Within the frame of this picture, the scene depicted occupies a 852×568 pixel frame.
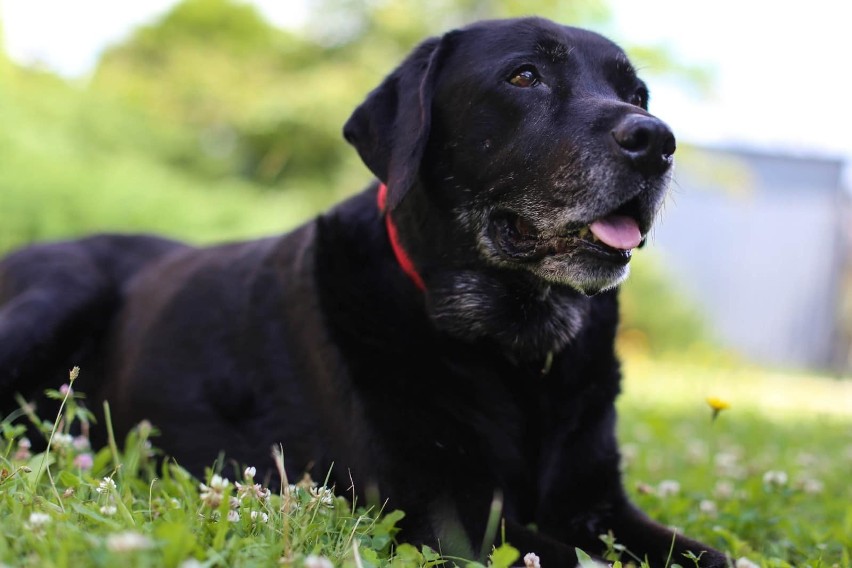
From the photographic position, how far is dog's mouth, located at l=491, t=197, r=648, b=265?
240cm

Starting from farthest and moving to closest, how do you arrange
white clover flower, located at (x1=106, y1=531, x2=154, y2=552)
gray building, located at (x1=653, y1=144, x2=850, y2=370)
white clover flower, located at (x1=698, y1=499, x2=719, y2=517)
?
1. gray building, located at (x1=653, y1=144, x2=850, y2=370)
2. white clover flower, located at (x1=698, y1=499, x2=719, y2=517)
3. white clover flower, located at (x1=106, y1=531, x2=154, y2=552)

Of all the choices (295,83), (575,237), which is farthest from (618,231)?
(295,83)

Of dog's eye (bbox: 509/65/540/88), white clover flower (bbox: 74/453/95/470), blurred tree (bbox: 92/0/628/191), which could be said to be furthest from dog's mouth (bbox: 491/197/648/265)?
blurred tree (bbox: 92/0/628/191)

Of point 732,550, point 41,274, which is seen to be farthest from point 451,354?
point 41,274

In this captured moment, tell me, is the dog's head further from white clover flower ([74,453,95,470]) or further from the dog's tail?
the dog's tail

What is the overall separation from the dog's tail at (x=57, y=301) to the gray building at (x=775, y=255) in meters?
15.5

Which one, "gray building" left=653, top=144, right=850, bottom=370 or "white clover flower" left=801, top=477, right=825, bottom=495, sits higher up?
"white clover flower" left=801, top=477, right=825, bottom=495

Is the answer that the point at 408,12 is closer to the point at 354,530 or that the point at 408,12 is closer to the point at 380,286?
the point at 380,286

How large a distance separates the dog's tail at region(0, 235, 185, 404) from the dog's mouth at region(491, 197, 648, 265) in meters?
1.77

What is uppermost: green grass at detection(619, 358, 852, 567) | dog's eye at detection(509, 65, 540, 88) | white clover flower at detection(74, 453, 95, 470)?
dog's eye at detection(509, 65, 540, 88)

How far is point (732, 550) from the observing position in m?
2.47

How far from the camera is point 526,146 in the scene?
2.45 metres

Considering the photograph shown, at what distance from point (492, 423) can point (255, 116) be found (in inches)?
476

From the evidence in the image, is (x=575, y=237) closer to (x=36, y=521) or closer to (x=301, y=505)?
(x=301, y=505)
